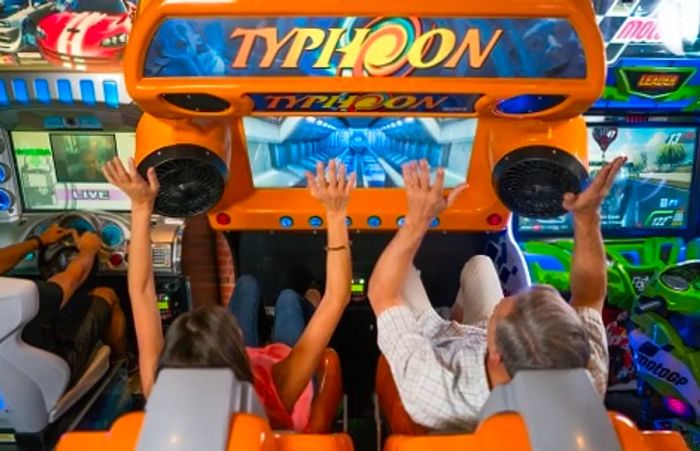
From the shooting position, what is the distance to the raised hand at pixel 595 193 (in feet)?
6.37

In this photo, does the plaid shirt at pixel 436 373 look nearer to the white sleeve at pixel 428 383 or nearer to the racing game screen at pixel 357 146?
the white sleeve at pixel 428 383

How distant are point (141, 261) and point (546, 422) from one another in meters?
1.23

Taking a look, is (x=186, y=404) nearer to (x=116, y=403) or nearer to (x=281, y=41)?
(x=281, y=41)

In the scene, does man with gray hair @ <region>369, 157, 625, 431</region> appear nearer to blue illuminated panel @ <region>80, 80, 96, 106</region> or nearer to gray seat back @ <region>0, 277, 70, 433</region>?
gray seat back @ <region>0, 277, 70, 433</region>

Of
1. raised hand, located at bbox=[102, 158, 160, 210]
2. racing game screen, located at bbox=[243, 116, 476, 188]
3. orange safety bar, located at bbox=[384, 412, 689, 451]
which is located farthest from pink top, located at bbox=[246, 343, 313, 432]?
racing game screen, located at bbox=[243, 116, 476, 188]

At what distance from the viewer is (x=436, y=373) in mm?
1681

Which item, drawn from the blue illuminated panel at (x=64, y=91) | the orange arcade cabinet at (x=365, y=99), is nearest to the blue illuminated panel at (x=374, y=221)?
the orange arcade cabinet at (x=365, y=99)

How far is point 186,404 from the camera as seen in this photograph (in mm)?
1318

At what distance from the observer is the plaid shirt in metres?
1.67

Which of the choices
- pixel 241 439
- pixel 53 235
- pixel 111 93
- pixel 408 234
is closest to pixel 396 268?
pixel 408 234

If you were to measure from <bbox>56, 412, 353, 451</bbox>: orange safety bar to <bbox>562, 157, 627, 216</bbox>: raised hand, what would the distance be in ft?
3.24

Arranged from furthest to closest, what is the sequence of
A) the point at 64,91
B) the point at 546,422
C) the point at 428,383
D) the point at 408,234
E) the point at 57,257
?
the point at 57,257 → the point at 64,91 → the point at 408,234 → the point at 428,383 → the point at 546,422

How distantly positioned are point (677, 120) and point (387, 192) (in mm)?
1488

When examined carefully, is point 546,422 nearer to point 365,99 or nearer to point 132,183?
point 365,99
